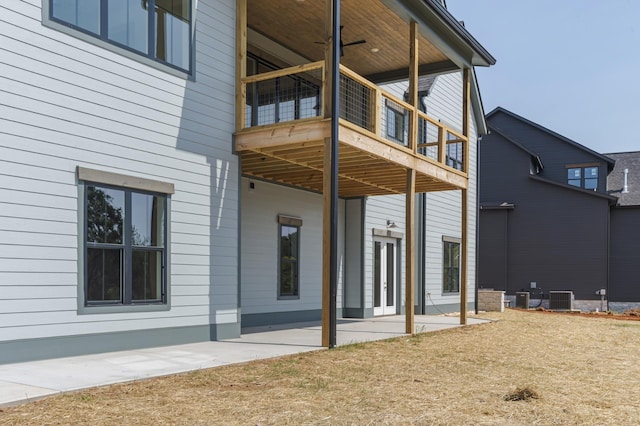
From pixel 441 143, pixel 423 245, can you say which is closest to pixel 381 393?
pixel 441 143

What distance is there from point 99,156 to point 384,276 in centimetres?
964

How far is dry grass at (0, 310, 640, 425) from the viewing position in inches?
207

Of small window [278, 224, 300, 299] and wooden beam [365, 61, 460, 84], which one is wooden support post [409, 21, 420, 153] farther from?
small window [278, 224, 300, 299]

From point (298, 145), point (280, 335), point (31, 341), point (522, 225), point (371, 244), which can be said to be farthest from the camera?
point (522, 225)

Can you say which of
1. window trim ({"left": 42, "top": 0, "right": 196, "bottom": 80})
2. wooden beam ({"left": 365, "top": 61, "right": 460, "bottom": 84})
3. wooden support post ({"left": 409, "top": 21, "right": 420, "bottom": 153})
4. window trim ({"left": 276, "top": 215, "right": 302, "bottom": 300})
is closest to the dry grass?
window trim ({"left": 276, "top": 215, "right": 302, "bottom": 300})

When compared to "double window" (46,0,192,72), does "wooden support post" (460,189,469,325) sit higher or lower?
lower

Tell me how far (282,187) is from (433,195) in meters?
6.70

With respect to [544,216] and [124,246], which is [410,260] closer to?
[124,246]

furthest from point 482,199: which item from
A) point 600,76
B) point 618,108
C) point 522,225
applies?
point 618,108

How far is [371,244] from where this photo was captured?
622 inches

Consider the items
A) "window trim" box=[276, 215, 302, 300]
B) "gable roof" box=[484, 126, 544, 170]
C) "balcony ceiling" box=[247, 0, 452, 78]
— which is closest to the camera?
"balcony ceiling" box=[247, 0, 452, 78]

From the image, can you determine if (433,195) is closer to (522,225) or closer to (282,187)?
(282,187)

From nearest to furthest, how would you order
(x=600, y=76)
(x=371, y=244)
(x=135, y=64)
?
(x=135, y=64) < (x=371, y=244) < (x=600, y=76)

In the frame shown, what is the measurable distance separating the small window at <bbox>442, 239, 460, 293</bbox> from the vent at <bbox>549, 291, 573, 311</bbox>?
5780 millimetres
